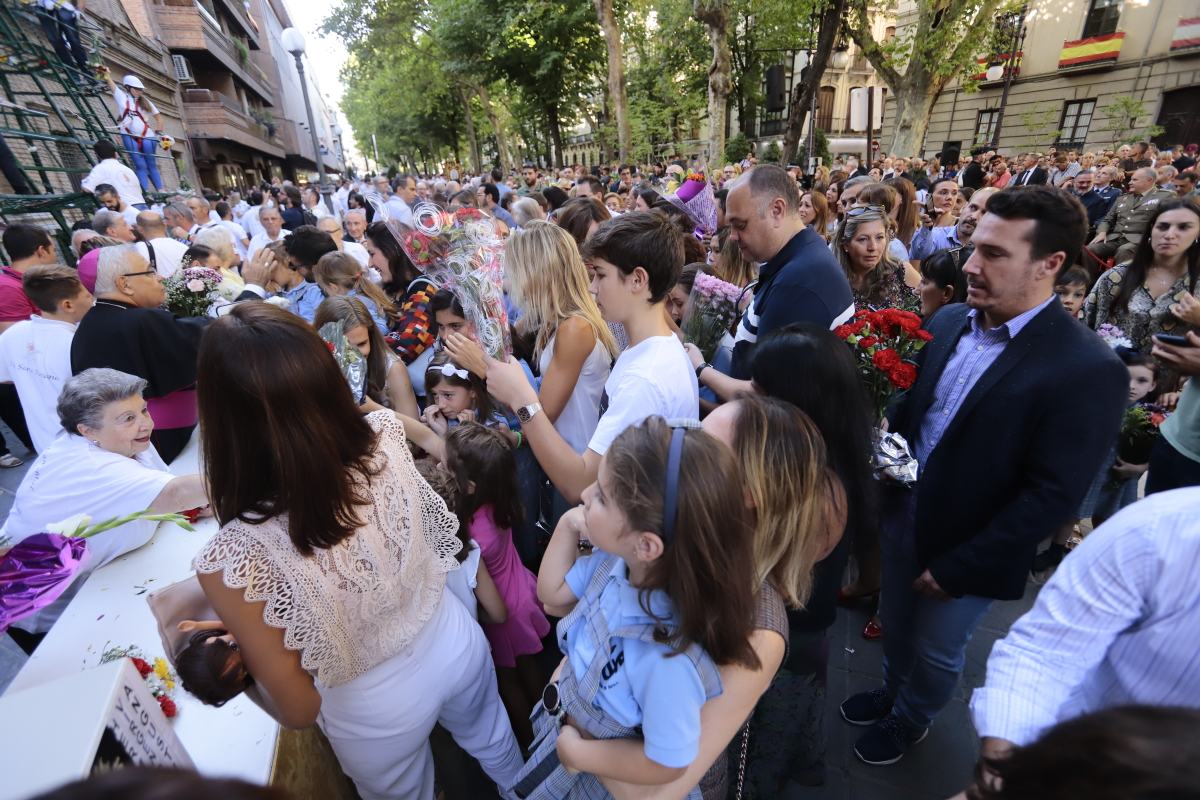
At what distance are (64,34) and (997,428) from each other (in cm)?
1500

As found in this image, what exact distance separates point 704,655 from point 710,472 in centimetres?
44

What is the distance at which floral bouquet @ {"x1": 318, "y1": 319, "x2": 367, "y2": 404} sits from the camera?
2.48 meters

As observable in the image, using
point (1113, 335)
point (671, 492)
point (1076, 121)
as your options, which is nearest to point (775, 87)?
point (1113, 335)

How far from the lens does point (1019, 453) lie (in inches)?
72.5

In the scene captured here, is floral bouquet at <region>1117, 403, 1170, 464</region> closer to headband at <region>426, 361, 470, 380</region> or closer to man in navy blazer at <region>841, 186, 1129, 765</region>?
man in navy blazer at <region>841, 186, 1129, 765</region>

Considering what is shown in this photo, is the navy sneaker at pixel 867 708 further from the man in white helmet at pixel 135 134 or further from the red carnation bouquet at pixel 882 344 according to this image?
the man in white helmet at pixel 135 134

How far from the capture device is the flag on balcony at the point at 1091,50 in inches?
805

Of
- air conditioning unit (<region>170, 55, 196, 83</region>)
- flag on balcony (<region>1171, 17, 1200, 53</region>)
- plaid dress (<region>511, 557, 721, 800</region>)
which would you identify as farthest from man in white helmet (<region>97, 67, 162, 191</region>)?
flag on balcony (<region>1171, 17, 1200, 53</region>)

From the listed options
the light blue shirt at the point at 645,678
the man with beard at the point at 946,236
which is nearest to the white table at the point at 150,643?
the light blue shirt at the point at 645,678

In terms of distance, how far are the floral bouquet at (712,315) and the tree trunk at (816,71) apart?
13798 mm

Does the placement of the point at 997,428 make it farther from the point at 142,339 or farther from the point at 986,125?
the point at 986,125

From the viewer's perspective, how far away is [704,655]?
4.03 feet

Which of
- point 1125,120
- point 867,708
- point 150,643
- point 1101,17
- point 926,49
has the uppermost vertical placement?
point 1101,17

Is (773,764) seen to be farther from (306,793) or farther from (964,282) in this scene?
(964,282)
